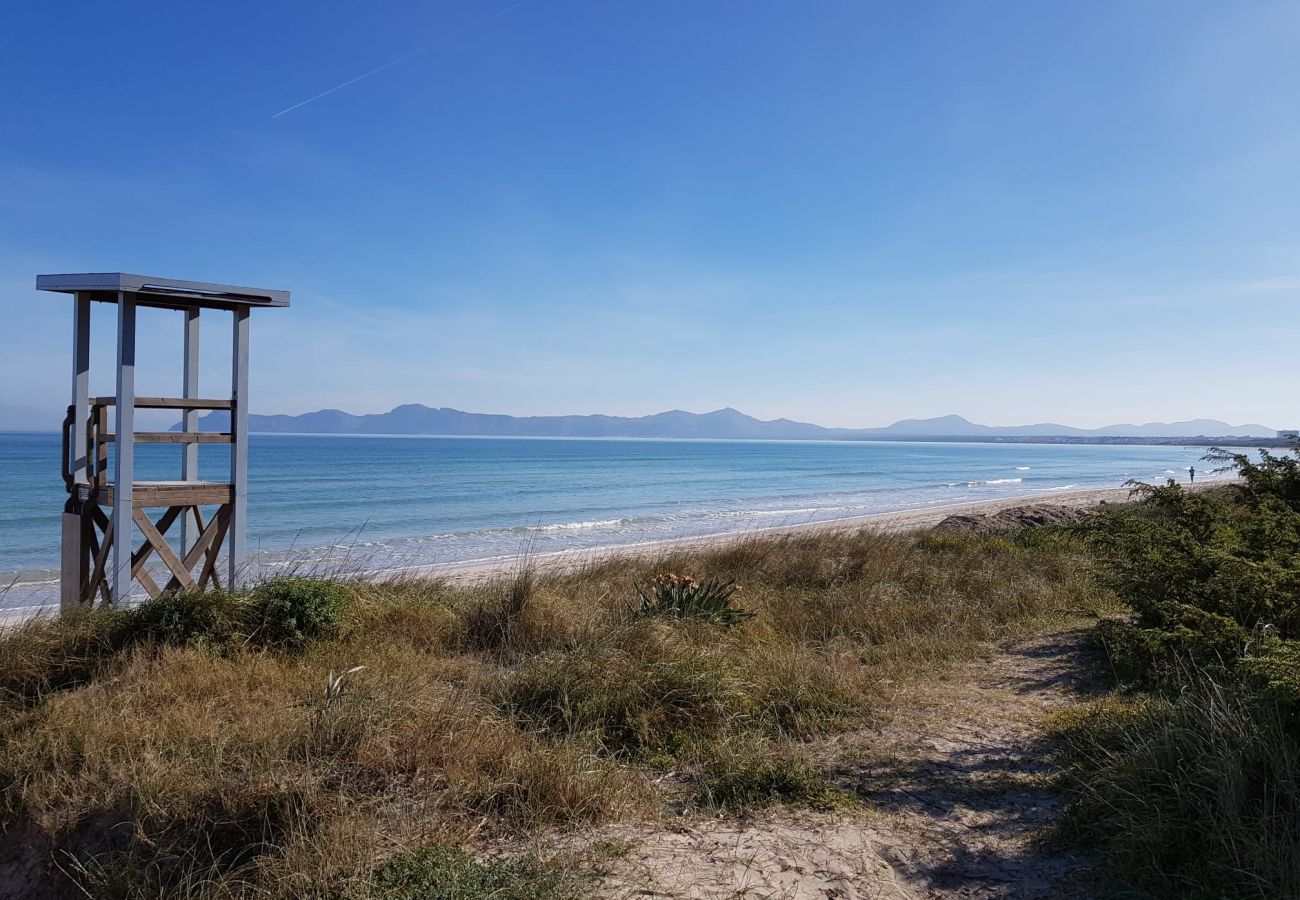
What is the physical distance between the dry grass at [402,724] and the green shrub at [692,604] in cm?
19

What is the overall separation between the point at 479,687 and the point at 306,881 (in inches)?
103

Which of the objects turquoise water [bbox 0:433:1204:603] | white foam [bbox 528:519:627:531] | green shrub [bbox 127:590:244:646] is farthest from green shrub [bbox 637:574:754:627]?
white foam [bbox 528:519:627:531]

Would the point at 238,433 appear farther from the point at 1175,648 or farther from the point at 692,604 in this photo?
the point at 1175,648

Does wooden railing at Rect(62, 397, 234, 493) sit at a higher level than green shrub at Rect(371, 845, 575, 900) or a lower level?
higher

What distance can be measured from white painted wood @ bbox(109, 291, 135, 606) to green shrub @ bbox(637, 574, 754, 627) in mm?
4530

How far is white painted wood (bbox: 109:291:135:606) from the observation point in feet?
24.5

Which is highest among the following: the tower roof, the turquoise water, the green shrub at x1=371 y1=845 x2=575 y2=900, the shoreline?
the tower roof

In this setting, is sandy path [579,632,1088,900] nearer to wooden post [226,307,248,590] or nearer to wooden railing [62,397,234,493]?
wooden post [226,307,248,590]

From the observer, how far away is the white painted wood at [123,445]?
24.5 feet

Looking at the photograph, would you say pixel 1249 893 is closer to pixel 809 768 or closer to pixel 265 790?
pixel 809 768

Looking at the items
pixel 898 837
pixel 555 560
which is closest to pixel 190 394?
pixel 898 837

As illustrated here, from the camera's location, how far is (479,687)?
239 inches

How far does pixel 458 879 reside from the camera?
346 centimetres

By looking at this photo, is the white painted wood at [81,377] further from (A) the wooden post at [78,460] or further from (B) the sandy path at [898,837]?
(B) the sandy path at [898,837]
